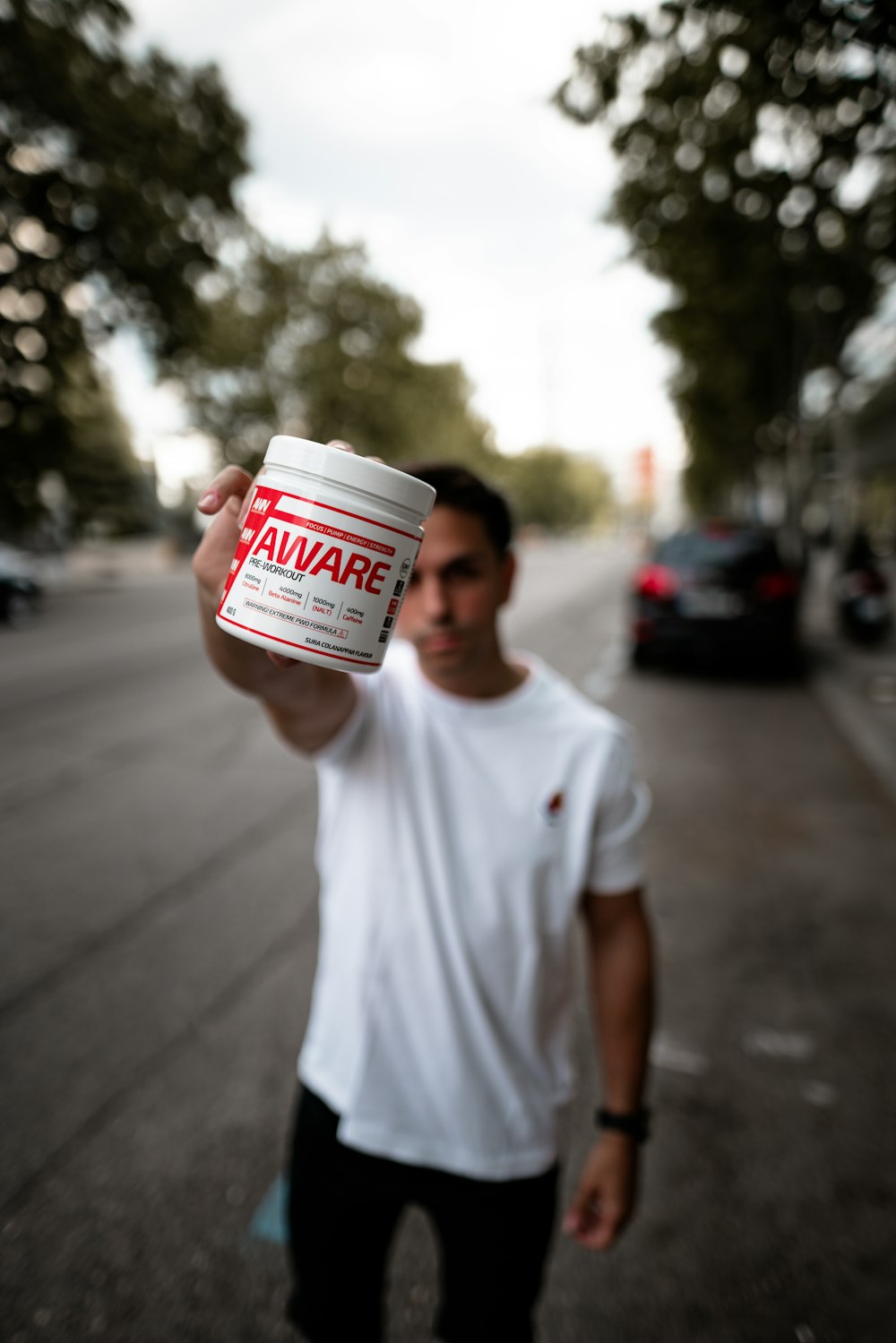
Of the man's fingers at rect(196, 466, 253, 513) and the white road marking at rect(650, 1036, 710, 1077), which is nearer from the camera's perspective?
→ the man's fingers at rect(196, 466, 253, 513)

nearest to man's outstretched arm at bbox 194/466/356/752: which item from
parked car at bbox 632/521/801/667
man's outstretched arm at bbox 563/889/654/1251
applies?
man's outstretched arm at bbox 563/889/654/1251

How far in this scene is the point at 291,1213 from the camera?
4.94 ft

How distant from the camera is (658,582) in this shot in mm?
9562

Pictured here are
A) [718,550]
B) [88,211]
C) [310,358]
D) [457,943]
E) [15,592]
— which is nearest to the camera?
[457,943]

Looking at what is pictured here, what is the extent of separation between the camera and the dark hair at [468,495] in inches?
56.6

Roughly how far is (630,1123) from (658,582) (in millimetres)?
8531

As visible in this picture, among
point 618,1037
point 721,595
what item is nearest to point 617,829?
point 618,1037

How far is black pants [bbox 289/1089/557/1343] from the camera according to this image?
1.40 m

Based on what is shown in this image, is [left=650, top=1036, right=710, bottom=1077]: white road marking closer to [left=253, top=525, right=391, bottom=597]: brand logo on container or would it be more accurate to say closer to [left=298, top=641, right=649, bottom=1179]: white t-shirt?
[left=298, top=641, right=649, bottom=1179]: white t-shirt

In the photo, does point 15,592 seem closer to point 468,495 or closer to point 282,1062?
point 282,1062

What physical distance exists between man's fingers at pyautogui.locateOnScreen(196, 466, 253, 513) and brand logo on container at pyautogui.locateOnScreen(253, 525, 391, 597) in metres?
0.14

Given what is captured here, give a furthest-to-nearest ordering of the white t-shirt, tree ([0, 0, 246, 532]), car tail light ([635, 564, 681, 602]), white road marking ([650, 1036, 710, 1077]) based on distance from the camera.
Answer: tree ([0, 0, 246, 532])
car tail light ([635, 564, 681, 602])
white road marking ([650, 1036, 710, 1077])
the white t-shirt

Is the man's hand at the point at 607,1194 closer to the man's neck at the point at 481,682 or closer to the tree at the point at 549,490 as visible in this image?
the man's neck at the point at 481,682

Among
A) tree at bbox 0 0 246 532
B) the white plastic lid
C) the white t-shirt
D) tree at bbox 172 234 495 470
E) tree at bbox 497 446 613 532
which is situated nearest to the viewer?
the white plastic lid
